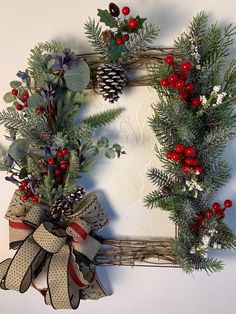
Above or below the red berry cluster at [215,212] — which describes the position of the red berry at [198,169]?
above

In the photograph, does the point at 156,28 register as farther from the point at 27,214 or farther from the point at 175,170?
the point at 27,214

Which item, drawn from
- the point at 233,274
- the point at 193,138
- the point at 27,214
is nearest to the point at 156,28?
the point at 193,138

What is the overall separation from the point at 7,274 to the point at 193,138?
0.55m

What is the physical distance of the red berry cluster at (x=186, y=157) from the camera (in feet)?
2.82

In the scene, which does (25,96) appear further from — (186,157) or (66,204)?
(186,157)

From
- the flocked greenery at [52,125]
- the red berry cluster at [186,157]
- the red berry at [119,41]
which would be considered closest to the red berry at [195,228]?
the red berry cluster at [186,157]

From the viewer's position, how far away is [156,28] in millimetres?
914

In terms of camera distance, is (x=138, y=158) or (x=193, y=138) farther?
(x=138, y=158)

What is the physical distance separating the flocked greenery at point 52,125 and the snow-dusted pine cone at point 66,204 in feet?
0.05

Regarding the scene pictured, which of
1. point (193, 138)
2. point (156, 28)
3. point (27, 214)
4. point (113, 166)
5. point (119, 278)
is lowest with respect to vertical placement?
point (119, 278)

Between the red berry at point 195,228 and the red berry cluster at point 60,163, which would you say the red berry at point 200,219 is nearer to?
the red berry at point 195,228

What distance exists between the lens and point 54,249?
35.9 inches

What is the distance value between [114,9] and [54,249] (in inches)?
22.4

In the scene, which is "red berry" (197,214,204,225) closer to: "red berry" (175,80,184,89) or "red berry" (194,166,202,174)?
"red berry" (194,166,202,174)
